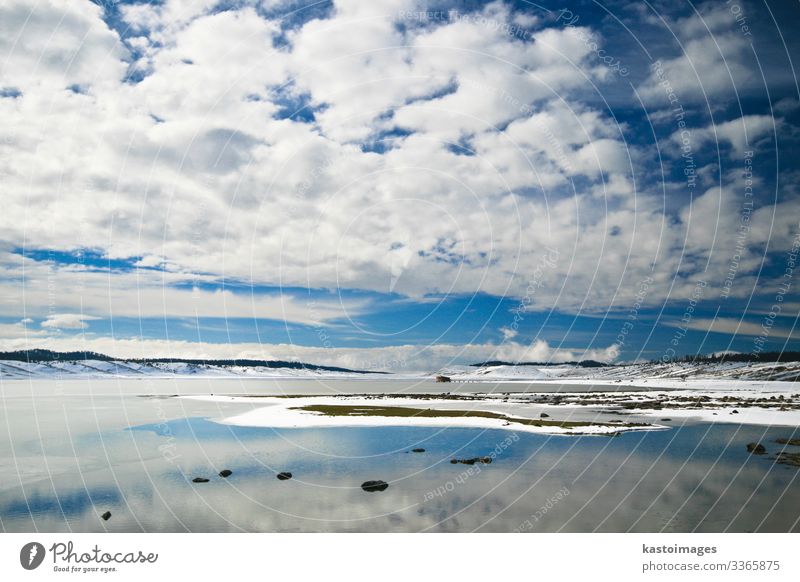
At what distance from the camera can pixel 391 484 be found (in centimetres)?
2358

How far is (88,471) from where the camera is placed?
26.0 metres

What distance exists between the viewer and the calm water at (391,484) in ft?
60.6

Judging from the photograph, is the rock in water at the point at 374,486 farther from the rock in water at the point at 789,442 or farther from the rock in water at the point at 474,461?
the rock in water at the point at 789,442

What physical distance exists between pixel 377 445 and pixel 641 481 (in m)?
17.4

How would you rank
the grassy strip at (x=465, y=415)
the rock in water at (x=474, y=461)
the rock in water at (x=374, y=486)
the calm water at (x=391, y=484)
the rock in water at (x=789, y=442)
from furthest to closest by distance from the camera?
1. the grassy strip at (x=465, y=415)
2. the rock in water at (x=789, y=442)
3. the rock in water at (x=474, y=461)
4. the rock in water at (x=374, y=486)
5. the calm water at (x=391, y=484)

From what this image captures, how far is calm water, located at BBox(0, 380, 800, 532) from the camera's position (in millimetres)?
18484

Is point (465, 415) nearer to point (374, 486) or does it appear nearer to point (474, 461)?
point (474, 461)

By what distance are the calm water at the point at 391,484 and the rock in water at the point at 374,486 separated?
0.47m

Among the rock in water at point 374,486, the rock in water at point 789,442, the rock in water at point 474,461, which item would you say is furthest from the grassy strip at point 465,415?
the rock in water at point 374,486

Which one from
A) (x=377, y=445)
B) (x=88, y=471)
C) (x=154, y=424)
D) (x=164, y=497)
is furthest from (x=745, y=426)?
(x=154, y=424)

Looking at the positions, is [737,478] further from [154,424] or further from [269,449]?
[154,424]

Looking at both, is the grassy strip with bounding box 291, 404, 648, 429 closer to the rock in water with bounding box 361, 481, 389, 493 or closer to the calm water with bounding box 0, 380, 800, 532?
the calm water with bounding box 0, 380, 800, 532
